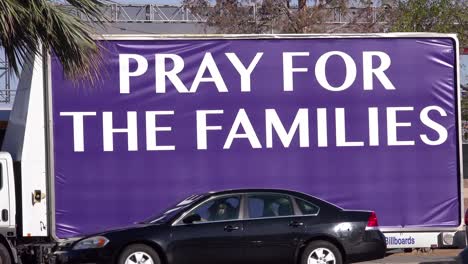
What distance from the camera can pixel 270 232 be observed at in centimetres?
1235

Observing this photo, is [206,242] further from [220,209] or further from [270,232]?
[270,232]

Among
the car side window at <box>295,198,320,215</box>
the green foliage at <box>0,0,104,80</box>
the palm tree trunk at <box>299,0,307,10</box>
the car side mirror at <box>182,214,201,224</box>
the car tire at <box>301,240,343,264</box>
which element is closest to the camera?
the green foliage at <box>0,0,104,80</box>

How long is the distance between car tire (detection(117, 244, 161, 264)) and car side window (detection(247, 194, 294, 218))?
1.56 metres

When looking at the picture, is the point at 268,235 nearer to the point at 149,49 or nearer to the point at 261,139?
the point at 261,139

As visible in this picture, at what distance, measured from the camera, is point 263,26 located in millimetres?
25422

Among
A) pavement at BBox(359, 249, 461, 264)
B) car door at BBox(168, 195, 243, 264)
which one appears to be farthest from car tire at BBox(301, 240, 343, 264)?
pavement at BBox(359, 249, 461, 264)

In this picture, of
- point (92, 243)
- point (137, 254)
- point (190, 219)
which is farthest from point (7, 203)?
point (190, 219)

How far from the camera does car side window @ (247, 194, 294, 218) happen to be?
1263 centimetres

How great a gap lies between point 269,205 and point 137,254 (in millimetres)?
2082

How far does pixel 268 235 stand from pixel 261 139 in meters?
1.70

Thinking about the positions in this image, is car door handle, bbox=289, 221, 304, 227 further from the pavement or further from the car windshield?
the pavement

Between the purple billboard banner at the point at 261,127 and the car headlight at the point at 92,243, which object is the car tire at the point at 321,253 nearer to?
the purple billboard banner at the point at 261,127

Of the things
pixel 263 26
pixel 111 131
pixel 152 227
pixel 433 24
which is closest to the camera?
pixel 152 227

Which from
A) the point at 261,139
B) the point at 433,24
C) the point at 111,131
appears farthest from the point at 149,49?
the point at 433,24
